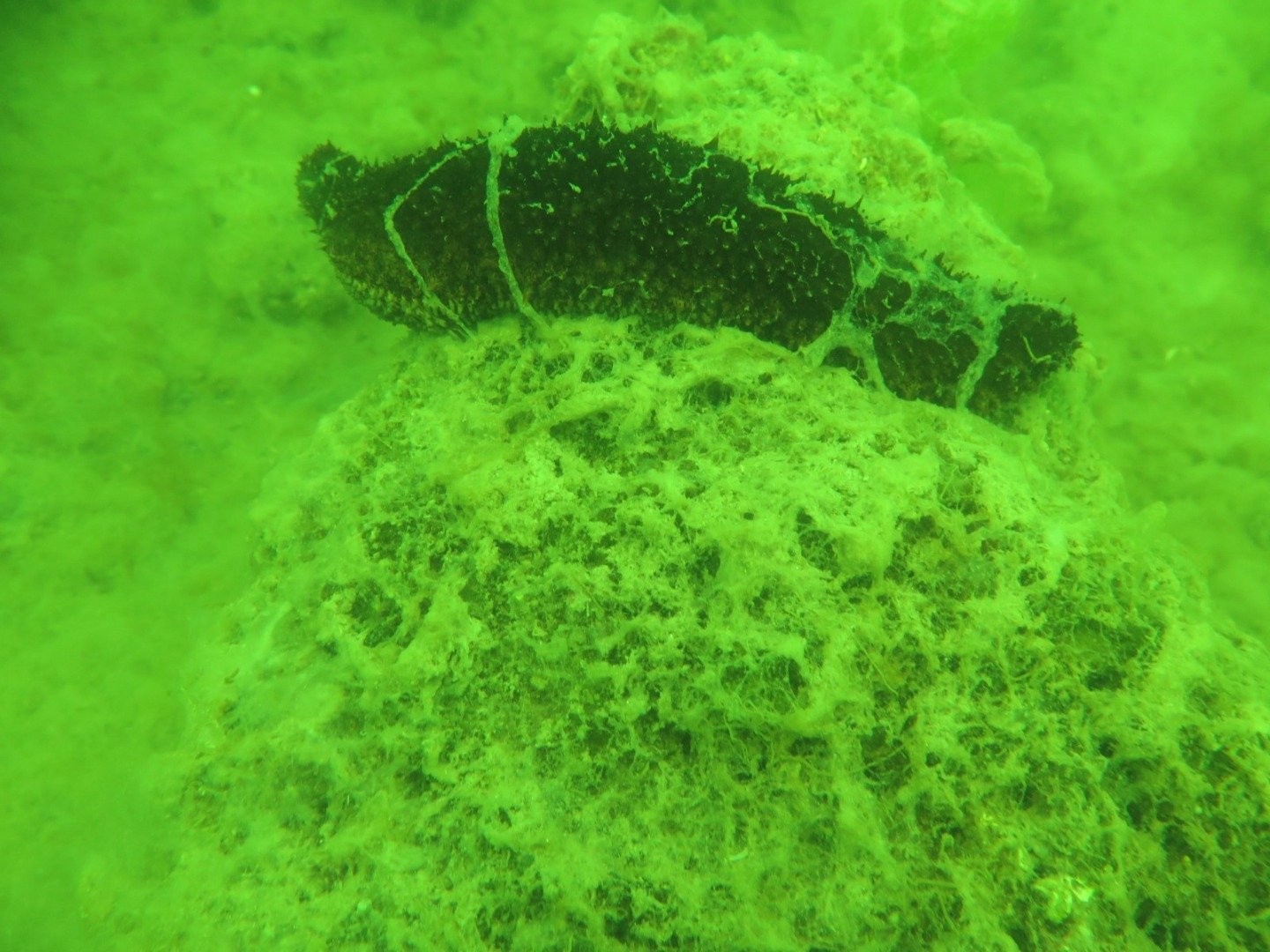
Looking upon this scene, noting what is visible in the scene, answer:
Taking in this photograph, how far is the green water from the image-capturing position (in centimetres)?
368

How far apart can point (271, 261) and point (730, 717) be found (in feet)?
14.6

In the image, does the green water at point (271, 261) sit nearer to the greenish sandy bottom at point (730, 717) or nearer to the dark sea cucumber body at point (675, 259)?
the dark sea cucumber body at point (675, 259)

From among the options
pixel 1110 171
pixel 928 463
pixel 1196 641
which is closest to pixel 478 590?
pixel 928 463

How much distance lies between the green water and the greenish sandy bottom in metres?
1.25

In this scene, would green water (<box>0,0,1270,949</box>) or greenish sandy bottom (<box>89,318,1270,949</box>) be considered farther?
green water (<box>0,0,1270,949</box>)

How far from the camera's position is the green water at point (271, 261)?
3682 mm

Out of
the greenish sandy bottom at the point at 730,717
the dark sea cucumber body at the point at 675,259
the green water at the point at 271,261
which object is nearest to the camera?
the greenish sandy bottom at the point at 730,717

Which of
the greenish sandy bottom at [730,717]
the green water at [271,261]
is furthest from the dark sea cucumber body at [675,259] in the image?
the green water at [271,261]

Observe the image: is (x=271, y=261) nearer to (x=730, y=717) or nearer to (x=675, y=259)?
(x=675, y=259)

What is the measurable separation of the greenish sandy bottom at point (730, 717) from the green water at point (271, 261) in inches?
49.2

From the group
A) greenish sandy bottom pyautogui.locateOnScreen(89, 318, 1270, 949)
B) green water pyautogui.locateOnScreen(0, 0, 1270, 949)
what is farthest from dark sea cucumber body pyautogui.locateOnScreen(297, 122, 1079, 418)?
green water pyautogui.locateOnScreen(0, 0, 1270, 949)

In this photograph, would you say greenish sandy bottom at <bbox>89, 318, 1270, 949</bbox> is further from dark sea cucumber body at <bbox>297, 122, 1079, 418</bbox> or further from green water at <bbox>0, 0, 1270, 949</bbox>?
green water at <bbox>0, 0, 1270, 949</bbox>

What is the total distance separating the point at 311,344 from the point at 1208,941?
538 centimetres

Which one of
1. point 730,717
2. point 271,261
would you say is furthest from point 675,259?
point 271,261
